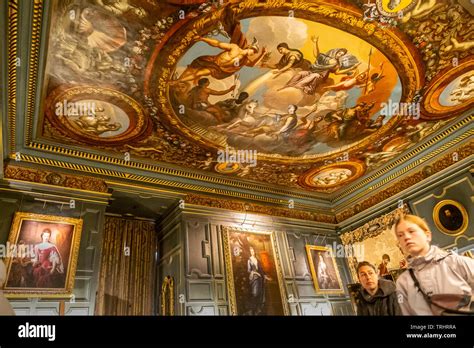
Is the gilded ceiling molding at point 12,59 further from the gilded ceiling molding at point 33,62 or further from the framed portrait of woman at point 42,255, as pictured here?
the framed portrait of woman at point 42,255

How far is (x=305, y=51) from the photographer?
588cm

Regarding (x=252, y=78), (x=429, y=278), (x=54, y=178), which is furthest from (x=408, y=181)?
(x=54, y=178)

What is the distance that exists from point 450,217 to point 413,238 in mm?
8180

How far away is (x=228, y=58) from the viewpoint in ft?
19.2

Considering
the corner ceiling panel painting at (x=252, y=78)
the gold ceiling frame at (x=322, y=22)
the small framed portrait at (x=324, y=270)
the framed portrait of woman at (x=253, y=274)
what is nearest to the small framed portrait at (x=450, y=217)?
the corner ceiling panel painting at (x=252, y=78)

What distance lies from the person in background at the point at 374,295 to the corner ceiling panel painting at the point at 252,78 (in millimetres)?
4486

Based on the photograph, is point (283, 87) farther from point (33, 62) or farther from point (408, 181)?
point (408, 181)

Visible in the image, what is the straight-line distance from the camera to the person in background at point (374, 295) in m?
1.90

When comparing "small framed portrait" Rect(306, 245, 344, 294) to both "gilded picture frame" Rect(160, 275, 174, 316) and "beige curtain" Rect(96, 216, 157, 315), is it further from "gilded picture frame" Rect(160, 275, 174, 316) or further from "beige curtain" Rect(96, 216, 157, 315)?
"beige curtain" Rect(96, 216, 157, 315)

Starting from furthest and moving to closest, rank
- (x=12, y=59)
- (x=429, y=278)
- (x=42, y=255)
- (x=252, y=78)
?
(x=42, y=255), (x=252, y=78), (x=12, y=59), (x=429, y=278)

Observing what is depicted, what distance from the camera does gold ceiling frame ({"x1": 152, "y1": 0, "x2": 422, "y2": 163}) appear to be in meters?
5.08

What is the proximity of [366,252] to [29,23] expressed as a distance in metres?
10.6

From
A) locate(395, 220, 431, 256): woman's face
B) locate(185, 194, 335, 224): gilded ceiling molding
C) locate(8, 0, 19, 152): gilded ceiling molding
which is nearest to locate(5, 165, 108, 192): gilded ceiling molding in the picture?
locate(8, 0, 19, 152): gilded ceiling molding

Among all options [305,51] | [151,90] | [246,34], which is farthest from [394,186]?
[151,90]
